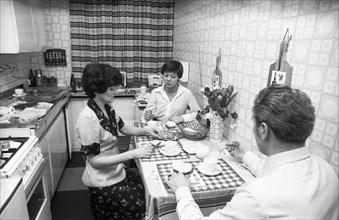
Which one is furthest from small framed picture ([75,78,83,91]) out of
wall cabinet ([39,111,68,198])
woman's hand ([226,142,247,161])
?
woman's hand ([226,142,247,161])

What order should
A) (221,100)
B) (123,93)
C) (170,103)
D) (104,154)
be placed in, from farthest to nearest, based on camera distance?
(123,93)
(170,103)
(221,100)
(104,154)

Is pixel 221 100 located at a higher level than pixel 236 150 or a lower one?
higher

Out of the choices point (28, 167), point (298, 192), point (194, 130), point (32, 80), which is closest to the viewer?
point (298, 192)

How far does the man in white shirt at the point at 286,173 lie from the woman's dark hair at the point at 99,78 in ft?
3.34

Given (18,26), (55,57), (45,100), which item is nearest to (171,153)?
(45,100)

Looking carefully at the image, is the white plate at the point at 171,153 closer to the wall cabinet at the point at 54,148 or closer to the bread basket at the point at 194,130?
the bread basket at the point at 194,130

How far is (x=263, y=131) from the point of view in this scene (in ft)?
2.87

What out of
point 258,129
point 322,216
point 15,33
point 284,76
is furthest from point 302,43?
point 15,33

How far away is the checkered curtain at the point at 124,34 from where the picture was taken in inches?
136

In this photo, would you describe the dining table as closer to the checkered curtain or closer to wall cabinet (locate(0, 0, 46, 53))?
wall cabinet (locate(0, 0, 46, 53))

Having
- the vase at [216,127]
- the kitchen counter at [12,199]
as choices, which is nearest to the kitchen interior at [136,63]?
the kitchen counter at [12,199]

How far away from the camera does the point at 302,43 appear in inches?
47.8

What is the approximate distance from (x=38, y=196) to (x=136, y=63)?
2.49 metres

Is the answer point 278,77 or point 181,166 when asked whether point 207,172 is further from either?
point 278,77
